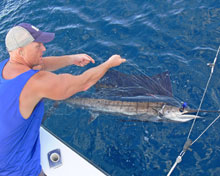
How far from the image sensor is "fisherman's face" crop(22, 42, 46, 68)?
2.18 meters

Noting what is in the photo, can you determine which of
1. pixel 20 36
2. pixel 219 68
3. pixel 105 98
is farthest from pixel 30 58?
pixel 219 68

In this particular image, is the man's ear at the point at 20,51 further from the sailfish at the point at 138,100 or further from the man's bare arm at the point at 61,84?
the sailfish at the point at 138,100

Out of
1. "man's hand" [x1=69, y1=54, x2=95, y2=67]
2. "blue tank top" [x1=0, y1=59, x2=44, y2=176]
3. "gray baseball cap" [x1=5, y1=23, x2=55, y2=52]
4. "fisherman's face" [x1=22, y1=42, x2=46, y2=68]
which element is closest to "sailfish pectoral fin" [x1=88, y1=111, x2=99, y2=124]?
"man's hand" [x1=69, y1=54, x2=95, y2=67]

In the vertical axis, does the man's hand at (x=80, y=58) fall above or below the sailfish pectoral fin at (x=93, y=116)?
above

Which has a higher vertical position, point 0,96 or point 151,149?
point 0,96

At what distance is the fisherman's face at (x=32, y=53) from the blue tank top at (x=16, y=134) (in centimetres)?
27

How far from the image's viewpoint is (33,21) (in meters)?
5.71

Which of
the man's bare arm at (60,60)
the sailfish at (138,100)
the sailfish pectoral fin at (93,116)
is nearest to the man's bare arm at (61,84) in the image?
the man's bare arm at (60,60)

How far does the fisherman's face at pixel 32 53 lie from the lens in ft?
7.14

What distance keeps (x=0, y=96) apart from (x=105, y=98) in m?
2.24

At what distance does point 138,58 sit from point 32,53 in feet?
8.81

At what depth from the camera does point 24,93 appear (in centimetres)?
195

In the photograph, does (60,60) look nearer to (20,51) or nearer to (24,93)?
(20,51)

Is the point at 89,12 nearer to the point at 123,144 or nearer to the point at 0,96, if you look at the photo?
the point at 123,144
